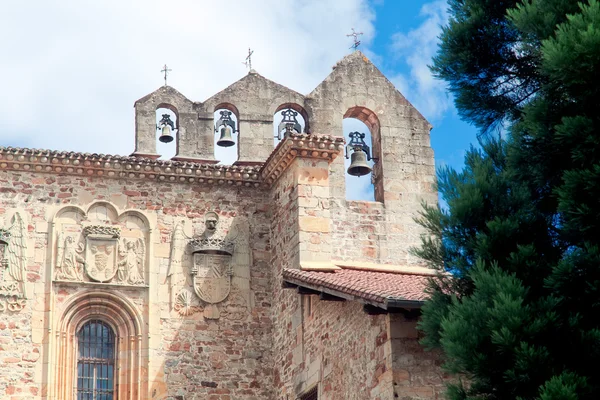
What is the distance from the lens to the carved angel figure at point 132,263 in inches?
835

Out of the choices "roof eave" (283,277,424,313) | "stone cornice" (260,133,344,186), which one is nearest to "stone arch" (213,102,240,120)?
"stone cornice" (260,133,344,186)

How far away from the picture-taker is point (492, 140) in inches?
541

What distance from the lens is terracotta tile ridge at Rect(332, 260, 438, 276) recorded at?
21109 millimetres

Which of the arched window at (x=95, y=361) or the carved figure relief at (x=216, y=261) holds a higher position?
the carved figure relief at (x=216, y=261)

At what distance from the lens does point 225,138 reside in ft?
73.7

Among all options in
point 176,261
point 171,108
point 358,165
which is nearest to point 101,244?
point 176,261

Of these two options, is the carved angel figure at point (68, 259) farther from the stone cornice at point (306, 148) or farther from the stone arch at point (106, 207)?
the stone cornice at point (306, 148)

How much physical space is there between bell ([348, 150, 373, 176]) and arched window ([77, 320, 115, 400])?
4.87m

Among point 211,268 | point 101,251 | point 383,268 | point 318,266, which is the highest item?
point 101,251

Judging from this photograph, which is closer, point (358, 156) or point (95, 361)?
point (95, 361)

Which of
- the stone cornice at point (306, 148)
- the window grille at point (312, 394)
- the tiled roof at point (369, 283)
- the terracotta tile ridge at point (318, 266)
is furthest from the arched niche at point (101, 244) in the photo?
the window grille at point (312, 394)

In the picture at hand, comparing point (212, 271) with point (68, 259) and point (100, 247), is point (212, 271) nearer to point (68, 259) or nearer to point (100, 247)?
point (100, 247)

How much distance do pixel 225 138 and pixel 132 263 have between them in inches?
107

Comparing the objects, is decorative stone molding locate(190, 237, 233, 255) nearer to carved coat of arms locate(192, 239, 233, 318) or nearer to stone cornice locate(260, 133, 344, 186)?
carved coat of arms locate(192, 239, 233, 318)
